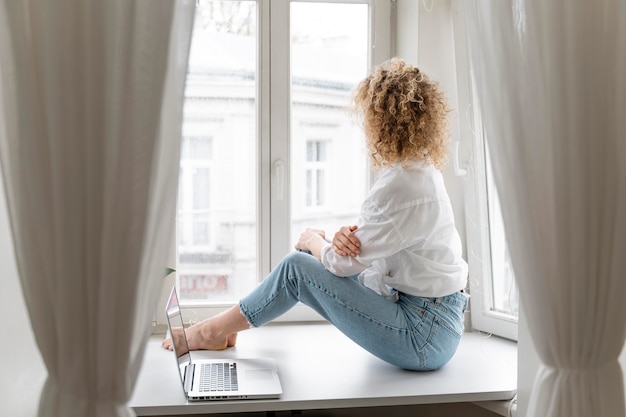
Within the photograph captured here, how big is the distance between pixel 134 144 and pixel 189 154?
0.97 m

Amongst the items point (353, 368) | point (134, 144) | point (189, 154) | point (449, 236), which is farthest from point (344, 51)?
point (134, 144)

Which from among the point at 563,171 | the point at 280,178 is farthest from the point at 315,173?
the point at 563,171

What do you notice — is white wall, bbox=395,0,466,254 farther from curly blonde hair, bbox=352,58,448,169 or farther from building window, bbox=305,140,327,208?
building window, bbox=305,140,327,208

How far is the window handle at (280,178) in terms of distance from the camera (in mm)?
2221

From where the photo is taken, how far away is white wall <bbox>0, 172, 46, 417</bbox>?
1.38m

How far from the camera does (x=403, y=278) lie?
187 cm

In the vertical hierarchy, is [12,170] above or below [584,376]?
above

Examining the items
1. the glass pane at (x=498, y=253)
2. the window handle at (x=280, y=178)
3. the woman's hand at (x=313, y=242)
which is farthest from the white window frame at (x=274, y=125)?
the glass pane at (x=498, y=253)

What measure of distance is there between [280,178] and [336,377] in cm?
67

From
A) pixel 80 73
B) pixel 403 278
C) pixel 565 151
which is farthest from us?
pixel 403 278

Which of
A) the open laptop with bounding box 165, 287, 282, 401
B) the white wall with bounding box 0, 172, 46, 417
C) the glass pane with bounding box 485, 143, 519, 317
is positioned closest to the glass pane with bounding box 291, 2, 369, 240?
the glass pane with bounding box 485, 143, 519, 317

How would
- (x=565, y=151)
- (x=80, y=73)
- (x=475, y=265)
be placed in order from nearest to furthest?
(x=80, y=73) < (x=565, y=151) < (x=475, y=265)

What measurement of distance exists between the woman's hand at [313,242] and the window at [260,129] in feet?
0.63

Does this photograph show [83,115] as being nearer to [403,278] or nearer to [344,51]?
[403,278]
